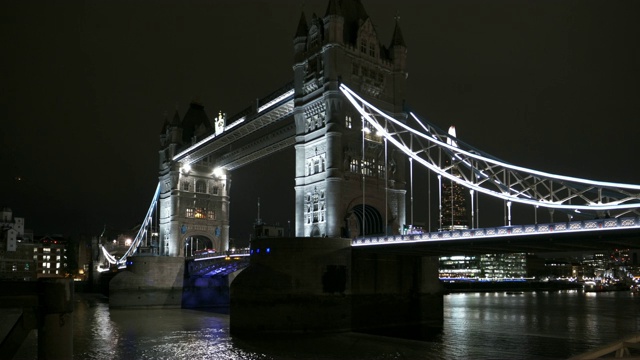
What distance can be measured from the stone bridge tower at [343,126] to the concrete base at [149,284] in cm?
2406

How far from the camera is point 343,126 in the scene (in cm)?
4572

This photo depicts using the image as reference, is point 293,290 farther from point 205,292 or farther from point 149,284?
point 205,292

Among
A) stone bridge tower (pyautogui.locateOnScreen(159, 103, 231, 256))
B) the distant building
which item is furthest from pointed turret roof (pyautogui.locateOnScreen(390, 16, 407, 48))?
the distant building

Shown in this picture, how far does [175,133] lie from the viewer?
79.1m

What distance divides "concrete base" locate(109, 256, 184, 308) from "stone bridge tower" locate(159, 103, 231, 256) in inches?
335

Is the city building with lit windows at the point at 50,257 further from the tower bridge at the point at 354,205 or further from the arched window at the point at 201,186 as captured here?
the tower bridge at the point at 354,205

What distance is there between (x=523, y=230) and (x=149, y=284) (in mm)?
44438

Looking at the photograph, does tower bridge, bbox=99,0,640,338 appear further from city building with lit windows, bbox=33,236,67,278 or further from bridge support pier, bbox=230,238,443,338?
city building with lit windows, bbox=33,236,67,278

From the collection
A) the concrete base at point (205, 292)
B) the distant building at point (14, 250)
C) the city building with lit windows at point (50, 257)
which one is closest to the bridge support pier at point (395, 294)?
the concrete base at point (205, 292)

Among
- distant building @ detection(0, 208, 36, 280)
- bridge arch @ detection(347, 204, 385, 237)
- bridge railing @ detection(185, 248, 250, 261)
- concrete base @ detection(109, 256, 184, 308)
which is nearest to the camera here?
bridge arch @ detection(347, 204, 385, 237)

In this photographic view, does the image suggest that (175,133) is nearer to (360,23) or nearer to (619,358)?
(360,23)

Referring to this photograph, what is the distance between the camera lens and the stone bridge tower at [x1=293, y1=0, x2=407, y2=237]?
148 feet

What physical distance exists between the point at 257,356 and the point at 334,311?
9605 millimetres

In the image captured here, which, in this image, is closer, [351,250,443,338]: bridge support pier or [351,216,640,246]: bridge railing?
[351,216,640,246]: bridge railing
